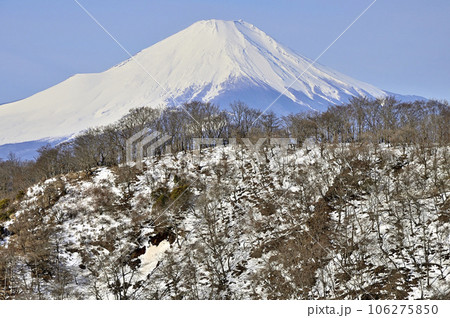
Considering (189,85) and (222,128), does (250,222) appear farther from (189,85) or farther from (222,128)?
(189,85)

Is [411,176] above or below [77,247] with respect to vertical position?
above

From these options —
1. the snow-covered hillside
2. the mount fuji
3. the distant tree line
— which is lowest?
the snow-covered hillside

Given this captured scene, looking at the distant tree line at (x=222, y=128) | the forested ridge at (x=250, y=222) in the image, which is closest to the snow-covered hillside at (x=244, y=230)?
the forested ridge at (x=250, y=222)

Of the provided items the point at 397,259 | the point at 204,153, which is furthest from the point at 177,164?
the point at 397,259

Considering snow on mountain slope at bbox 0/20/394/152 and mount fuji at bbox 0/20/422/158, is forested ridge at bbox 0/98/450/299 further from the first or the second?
snow on mountain slope at bbox 0/20/394/152

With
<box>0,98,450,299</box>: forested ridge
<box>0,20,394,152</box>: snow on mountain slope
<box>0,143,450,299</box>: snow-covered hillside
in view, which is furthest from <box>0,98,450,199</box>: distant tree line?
<box>0,20,394,152</box>: snow on mountain slope

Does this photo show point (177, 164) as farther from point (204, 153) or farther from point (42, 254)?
point (42, 254)
